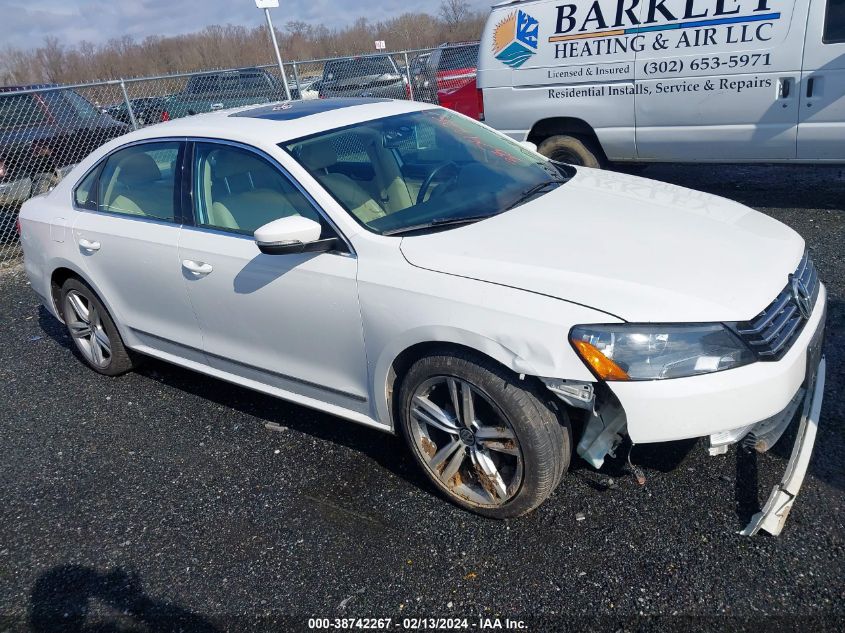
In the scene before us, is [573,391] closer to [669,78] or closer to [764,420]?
[764,420]

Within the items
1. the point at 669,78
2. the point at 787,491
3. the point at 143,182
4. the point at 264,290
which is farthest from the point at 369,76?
the point at 787,491

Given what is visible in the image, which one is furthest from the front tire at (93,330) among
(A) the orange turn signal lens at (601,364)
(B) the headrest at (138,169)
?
(A) the orange turn signal lens at (601,364)

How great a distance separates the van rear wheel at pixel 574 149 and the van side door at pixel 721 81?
1.77 feet

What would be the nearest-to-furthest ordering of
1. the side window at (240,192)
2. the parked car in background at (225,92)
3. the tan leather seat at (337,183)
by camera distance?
the tan leather seat at (337,183), the side window at (240,192), the parked car in background at (225,92)

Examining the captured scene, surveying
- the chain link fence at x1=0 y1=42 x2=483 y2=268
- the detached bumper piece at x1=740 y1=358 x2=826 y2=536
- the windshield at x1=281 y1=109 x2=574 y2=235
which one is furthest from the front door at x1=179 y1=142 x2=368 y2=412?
the chain link fence at x1=0 y1=42 x2=483 y2=268

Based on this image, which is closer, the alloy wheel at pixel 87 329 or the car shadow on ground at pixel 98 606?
the car shadow on ground at pixel 98 606

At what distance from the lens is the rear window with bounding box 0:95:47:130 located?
934 centimetres

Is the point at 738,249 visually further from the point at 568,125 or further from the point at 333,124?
the point at 568,125

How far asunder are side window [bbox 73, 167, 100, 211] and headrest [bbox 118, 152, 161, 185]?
0.25 metres

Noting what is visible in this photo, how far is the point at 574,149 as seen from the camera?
293 inches

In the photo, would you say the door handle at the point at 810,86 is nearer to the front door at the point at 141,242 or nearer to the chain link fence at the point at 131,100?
the chain link fence at the point at 131,100

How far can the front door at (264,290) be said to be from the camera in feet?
10.4

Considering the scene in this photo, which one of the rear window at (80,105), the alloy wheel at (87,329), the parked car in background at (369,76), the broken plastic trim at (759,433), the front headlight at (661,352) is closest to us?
the front headlight at (661,352)

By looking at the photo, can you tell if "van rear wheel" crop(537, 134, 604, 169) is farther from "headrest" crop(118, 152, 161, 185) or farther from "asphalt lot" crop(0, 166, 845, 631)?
"headrest" crop(118, 152, 161, 185)
